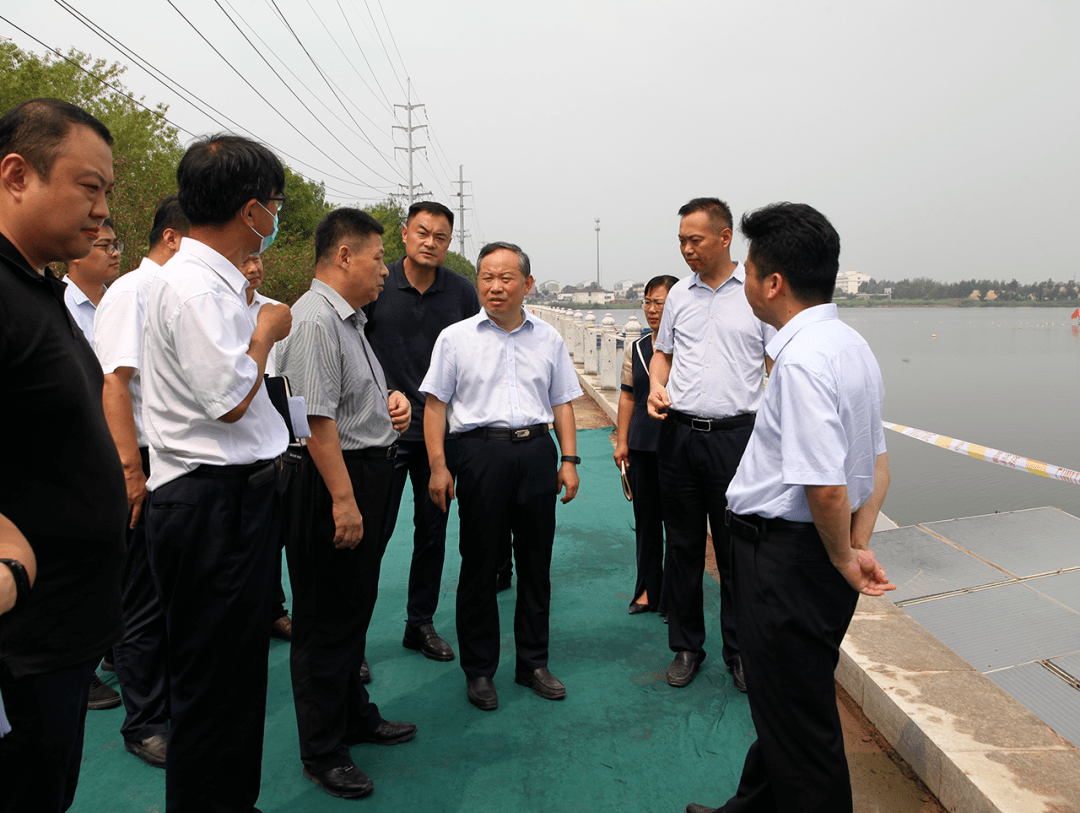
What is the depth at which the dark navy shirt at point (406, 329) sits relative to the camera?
3.97 metres

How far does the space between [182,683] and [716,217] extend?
9.84 feet

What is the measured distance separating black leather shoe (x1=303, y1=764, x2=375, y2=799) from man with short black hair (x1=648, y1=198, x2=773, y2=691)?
1511mm

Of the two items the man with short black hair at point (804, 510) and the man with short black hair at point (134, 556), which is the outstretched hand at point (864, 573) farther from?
the man with short black hair at point (134, 556)

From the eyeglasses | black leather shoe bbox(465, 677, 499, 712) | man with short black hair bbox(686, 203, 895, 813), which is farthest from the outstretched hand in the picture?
the eyeglasses

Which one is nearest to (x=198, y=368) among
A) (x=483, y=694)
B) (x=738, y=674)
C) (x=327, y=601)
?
(x=327, y=601)

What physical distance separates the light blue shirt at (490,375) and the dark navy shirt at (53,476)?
1.81m

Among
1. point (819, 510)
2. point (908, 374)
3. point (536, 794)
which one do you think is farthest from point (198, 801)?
point (908, 374)

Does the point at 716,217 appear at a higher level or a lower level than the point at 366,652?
higher

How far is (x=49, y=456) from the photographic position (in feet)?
4.64

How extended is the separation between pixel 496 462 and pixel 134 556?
61.7 inches

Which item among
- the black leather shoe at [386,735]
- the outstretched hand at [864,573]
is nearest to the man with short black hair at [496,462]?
the black leather shoe at [386,735]

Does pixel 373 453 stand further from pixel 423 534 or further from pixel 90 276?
pixel 90 276

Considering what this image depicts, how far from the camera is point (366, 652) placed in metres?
3.66

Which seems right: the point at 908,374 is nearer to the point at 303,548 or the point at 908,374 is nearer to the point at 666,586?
the point at 666,586
